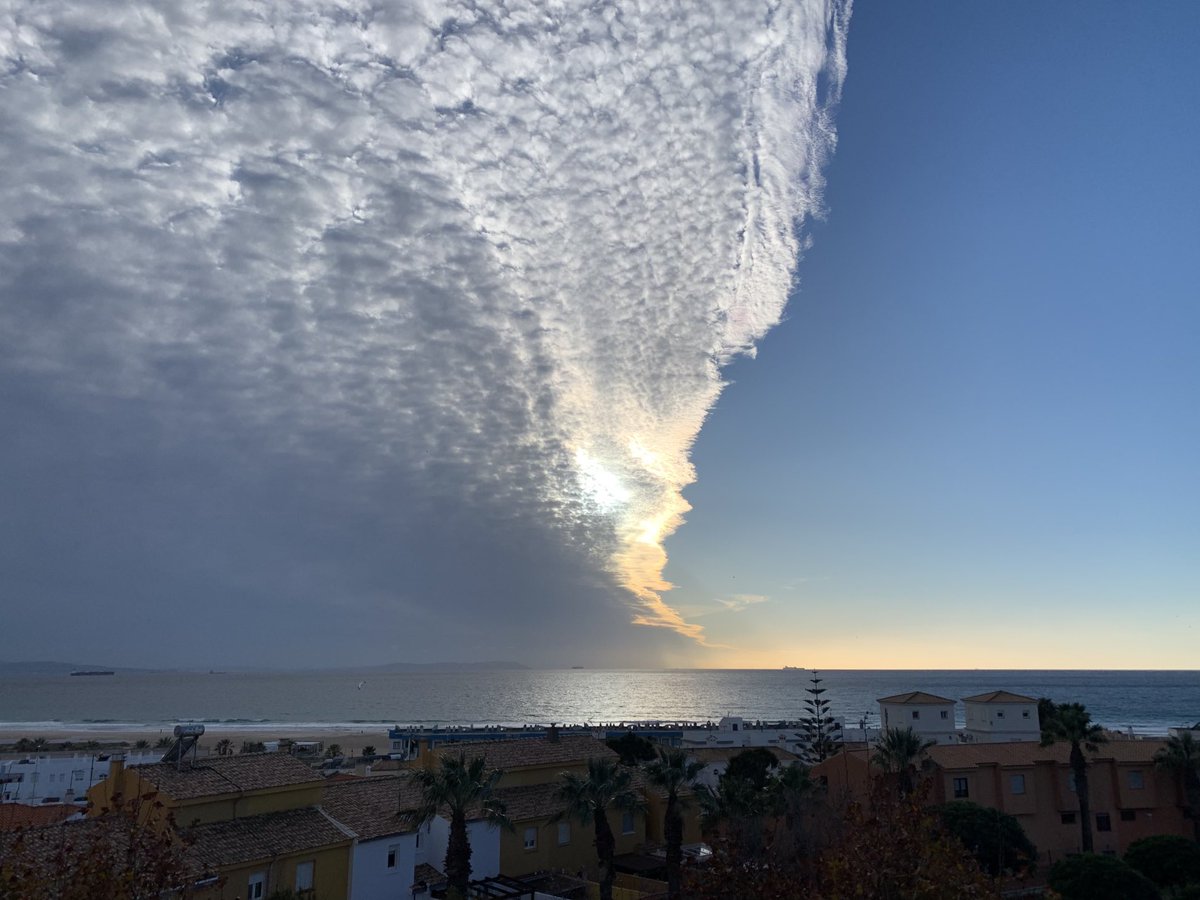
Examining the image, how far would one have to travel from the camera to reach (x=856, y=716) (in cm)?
17200

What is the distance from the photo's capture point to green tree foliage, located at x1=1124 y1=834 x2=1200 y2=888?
104ft

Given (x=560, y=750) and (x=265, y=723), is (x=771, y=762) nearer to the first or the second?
(x=560, y=750)

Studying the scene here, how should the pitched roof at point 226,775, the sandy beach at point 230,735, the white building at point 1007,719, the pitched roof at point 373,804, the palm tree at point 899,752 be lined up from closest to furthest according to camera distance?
the pitched roof at point 226,775
the pitched roof at point 373,804
the palm tree at point 899,752
the white building at point 1007,719
the sandy beach at point 230,735

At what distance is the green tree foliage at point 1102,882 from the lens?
28969 millimetres

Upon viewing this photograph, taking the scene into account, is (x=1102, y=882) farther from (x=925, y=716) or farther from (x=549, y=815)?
(x=925, y=716)

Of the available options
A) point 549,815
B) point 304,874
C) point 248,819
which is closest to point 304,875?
point 304,874

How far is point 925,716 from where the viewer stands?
65875 millimetres

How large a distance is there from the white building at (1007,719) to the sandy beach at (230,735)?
2741 inches

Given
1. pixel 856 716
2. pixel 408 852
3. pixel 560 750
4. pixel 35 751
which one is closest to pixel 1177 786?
pixel 560 750

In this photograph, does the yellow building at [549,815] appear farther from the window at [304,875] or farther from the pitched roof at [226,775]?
the window at [304,875]

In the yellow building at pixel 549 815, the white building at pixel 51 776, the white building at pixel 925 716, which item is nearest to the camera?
the yellow building at pixel 549 815

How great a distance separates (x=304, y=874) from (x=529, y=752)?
602 inches

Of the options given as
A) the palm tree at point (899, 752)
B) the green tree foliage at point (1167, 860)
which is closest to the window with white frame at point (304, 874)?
the palm tree at point (899, 752)

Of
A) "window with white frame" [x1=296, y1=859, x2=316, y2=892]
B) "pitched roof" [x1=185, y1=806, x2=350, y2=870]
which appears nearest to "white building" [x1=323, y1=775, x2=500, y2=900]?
"pitched roof" [x1=185, y1=806, x2=350, y2=870]
